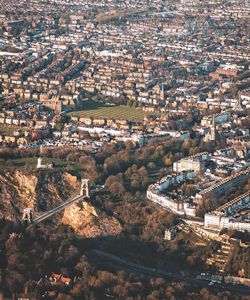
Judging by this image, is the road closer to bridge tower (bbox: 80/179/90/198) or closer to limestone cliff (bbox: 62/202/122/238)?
limestone cliff (bbox: 62/202/122/238)

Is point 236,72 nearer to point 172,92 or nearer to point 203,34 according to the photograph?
point 172,92

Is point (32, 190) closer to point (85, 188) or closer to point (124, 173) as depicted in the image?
point (85, 188)

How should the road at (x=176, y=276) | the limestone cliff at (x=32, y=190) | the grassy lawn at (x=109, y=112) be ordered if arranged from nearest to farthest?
the road at (x=176, y=276) → the limestone cliff at (x=32, y=190) → the grassy lawn at (x=109, y=112)

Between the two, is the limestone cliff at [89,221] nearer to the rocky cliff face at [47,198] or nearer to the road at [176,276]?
the rocky cliff face at [47,198]

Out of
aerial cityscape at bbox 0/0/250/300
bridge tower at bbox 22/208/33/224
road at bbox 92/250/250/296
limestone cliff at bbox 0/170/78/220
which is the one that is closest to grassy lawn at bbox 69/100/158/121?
aerial cityscape at bbox 0/0/250/300

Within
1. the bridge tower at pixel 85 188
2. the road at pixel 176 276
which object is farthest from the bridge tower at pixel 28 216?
the road at pixel 176 276

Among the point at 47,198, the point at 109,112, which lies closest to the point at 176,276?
the point at 47,198
